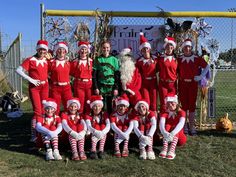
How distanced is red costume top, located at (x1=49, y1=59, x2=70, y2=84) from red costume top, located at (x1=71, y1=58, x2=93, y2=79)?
12cm

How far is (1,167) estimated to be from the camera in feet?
19.9

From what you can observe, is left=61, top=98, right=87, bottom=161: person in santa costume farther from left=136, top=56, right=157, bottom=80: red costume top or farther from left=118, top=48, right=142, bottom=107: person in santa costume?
left=136, top=56, right=157, bottom=80: red costume top

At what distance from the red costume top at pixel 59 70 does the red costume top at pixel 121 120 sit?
3.80ft

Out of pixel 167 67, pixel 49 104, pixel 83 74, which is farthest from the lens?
pixel 167 67

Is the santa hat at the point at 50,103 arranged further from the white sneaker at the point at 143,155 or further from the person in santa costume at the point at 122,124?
the white sneaker at the point at 143,155

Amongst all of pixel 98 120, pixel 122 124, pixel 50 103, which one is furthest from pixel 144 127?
pixel 50 103

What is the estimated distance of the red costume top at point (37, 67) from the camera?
23.7ft

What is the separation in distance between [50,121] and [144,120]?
1582 millimetres

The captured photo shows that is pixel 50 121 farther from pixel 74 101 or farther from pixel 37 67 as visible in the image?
pixel 37 67

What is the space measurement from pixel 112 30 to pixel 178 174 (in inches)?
148

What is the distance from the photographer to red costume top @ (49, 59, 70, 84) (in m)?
7.24

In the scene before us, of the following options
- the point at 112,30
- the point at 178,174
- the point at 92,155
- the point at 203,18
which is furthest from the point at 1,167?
the point at 203,18

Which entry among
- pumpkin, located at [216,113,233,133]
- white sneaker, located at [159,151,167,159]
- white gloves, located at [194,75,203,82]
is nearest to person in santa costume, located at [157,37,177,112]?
white gloves, located at [194,75,203,82]

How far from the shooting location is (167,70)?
7.63m
